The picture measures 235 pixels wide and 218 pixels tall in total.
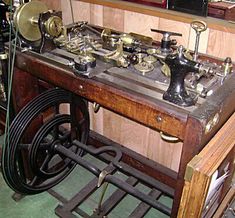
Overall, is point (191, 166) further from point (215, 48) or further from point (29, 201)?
point (29, 201)

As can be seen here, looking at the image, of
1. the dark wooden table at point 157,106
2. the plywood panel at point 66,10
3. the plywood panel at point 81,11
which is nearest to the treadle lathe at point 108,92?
the dark wooden table at point 157,106

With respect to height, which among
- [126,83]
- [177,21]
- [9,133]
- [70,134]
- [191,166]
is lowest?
[70,134]

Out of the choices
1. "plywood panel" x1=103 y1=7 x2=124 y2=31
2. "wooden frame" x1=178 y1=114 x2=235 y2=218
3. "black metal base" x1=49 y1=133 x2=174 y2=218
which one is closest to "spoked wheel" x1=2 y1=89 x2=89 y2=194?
"black metal base" x1=49 y1=133 x2=174 y2=218

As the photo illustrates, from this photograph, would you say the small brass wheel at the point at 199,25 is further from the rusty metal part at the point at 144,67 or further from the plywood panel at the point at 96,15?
the plywood panel at the point at 96,15

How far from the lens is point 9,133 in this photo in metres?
1.51

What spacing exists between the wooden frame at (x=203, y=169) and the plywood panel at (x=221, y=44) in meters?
0.50

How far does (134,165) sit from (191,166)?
110cm

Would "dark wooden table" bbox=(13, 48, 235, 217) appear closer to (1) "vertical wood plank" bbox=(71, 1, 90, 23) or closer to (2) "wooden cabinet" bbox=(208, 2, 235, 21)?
(2) "wooden cabinet" bbox=(208, 2, 235, 21)

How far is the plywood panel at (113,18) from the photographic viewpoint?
176 cm

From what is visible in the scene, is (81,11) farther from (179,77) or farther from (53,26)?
(179,77)

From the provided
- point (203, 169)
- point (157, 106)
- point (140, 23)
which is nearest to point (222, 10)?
point (140, 23)

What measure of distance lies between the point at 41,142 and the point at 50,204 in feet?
1.29

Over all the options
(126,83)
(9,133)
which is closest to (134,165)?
(9,133)

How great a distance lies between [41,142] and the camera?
1696 millimetres
